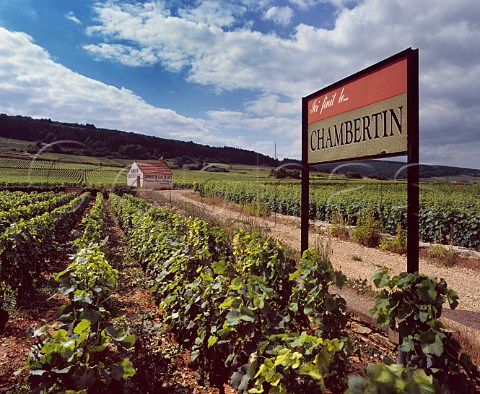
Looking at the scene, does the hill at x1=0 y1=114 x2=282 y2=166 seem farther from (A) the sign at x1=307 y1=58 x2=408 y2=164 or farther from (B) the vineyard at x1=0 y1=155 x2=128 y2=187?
(A) the sign at x1=307 y1=58 x2=408 y2=164

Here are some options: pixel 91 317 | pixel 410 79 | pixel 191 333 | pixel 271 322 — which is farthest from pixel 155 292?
pixel 410 79

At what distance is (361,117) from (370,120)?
19 cm

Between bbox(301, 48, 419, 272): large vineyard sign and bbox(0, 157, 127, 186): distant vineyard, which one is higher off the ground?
→ bbox(0, 157, 127, 186): distant vineyard

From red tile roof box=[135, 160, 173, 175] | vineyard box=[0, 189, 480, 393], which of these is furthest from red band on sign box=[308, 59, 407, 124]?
red tile roof box=[135, 160, 173, 175]

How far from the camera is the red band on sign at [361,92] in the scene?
349 cm

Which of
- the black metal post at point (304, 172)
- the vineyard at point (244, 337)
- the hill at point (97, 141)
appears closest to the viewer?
the vineyard at point (244, 337)

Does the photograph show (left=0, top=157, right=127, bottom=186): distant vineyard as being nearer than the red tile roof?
Yes

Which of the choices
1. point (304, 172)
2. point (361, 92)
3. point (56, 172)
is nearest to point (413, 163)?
point (361, 92)

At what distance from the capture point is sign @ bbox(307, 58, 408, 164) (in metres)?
3.50

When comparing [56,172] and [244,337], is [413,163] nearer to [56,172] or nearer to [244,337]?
[244,337]

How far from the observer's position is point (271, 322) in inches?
98.3

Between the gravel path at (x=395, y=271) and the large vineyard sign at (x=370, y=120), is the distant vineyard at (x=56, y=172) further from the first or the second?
the large vineyard sign at (x=370, y=120)

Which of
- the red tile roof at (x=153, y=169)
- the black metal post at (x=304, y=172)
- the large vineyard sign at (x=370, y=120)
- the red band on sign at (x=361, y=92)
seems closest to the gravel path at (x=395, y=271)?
the black metal post at (x=304, y=172)

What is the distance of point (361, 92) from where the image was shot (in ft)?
13.4
